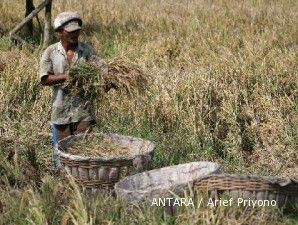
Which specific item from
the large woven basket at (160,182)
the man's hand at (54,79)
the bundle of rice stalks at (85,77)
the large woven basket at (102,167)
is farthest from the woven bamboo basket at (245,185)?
the man's hand at (54,79)

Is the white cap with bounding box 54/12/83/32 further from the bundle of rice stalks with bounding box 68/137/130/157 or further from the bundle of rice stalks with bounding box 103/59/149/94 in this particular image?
the bundle of rice stalks with bounding box 68/137/130/157

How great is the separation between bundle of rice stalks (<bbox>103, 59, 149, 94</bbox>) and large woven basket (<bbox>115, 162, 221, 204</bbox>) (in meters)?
0.64

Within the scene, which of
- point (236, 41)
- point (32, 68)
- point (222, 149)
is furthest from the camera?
point (236, 41)

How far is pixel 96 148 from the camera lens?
4957 millimetres

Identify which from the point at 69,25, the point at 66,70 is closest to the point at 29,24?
the point at 66,70

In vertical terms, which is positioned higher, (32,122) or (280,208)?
(32,122)

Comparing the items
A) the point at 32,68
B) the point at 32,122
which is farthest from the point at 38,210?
the point at 32,68

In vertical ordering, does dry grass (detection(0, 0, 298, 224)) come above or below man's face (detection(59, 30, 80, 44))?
below

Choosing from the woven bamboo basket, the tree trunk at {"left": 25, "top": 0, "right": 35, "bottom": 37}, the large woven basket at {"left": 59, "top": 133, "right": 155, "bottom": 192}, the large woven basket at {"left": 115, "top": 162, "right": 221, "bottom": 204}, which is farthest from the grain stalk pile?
the tree trunk at {"left": 25, "top": 0, "right": 35, "bottom": 37}

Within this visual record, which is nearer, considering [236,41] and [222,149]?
[222,149]

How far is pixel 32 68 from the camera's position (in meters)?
7.14

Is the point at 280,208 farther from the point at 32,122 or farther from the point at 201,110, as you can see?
the point at 32,122

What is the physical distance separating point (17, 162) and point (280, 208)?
1.82 metres

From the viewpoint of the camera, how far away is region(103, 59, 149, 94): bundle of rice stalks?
488 centimetres
